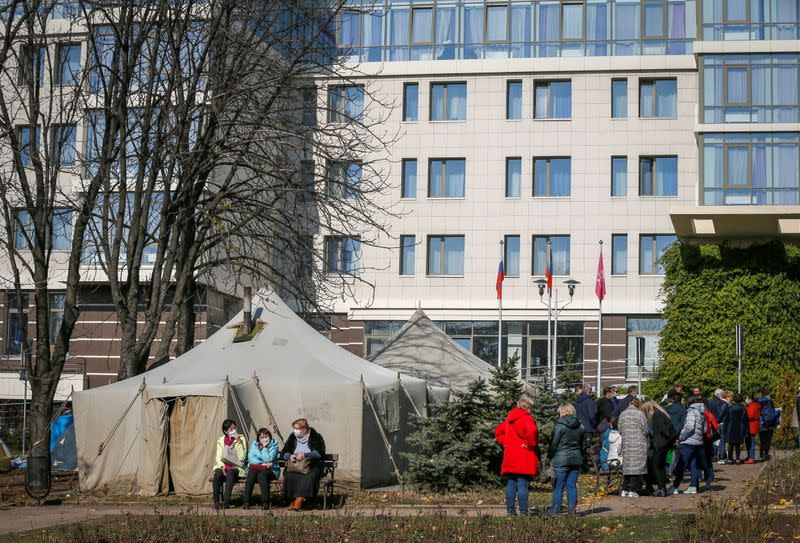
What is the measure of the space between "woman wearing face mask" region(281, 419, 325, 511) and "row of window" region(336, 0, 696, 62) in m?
28.9

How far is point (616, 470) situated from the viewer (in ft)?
73.8

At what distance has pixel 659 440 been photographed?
20766mm

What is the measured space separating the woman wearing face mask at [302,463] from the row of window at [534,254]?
1026 inches

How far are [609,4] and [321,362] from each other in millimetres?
27990

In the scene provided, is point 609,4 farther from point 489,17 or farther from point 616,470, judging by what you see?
point 616,470

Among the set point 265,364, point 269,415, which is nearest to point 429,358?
point 265,364

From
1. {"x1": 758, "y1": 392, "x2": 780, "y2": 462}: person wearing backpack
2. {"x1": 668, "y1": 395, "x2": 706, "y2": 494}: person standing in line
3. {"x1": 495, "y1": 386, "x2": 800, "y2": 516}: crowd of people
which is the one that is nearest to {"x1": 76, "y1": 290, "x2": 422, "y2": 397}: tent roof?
{"x1": 495, "y1": 386, "x2": 800, "y2": 516}: crowd of people

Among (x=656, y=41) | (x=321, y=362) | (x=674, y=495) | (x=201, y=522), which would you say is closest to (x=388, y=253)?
(x=656, y=41)

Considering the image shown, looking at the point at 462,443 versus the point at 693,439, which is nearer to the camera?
the point at 693,439

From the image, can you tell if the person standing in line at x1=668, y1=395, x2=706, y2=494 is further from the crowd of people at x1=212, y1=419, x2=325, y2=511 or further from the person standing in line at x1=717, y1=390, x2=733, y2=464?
the person standing in line at x1=717, y1=390, x2=733, y2=464

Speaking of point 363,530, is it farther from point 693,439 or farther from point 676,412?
point 676,412

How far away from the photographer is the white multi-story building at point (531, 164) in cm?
4722

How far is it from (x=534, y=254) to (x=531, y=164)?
3.39 metres

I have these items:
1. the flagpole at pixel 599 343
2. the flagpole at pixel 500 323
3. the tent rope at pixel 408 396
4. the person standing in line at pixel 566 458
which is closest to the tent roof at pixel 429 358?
the tent rope at pixel 408 396
